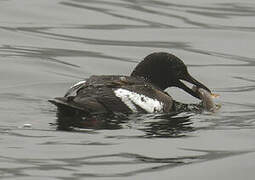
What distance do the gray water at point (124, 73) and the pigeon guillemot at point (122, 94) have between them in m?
0.17

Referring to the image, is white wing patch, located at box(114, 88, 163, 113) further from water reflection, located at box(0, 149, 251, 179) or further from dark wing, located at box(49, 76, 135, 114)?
water reflection, located at box(0, 149, 251, 179)

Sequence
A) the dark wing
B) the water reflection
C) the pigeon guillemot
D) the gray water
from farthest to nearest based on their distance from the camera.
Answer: the pigeon guillemot < the dark wing < the gray water < the water reflection

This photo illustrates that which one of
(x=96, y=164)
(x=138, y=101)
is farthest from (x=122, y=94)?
(x=96, y=164)

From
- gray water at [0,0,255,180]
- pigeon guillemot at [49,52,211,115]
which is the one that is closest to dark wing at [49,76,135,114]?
pigeon guillemot at [49,52,211,115]

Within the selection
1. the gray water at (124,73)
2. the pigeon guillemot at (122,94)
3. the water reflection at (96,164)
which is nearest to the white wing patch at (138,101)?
the pigeon guillemot at (122,94)

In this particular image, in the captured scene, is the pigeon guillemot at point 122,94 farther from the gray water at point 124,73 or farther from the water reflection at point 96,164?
the water reflection at point 96,164

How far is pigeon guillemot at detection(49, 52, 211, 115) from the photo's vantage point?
11414 millimetres

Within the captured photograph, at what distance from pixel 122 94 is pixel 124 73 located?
400 cm

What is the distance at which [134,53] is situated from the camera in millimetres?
16875

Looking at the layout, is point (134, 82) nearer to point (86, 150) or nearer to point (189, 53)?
point (86, 150)

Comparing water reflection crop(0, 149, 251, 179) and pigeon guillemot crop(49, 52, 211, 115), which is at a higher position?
pigeon guillemot crop(49, 52, 211, 115)

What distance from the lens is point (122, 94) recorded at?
11680 millimetres

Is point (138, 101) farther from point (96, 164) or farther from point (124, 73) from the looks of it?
point (124, 73)

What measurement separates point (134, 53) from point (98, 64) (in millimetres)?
1001
